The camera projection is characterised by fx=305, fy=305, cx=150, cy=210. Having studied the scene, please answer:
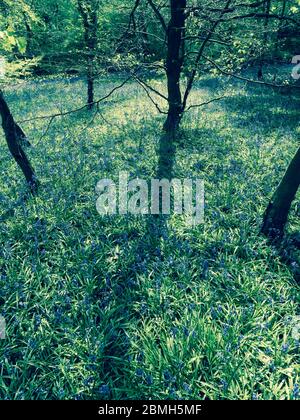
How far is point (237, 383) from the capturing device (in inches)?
128

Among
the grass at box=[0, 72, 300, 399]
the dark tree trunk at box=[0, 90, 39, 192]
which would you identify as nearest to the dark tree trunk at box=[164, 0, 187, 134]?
the grass at box=[0, 72, 300, 399]

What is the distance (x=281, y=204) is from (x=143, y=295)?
2.99 m

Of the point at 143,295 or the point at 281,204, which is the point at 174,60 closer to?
the point at 281,204

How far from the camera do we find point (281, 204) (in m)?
5.50

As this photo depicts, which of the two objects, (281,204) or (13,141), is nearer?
(281,204)
